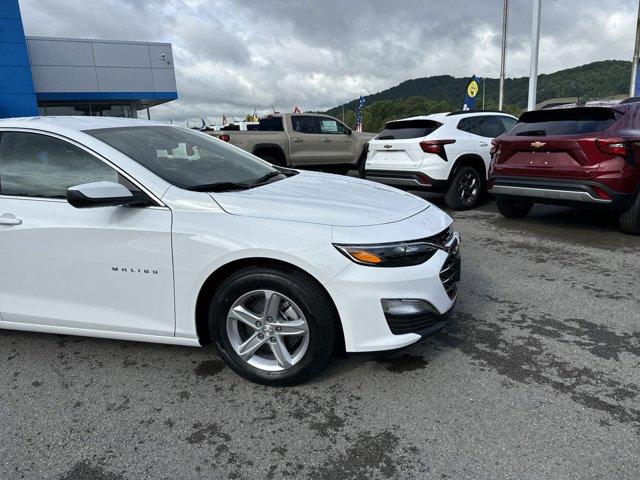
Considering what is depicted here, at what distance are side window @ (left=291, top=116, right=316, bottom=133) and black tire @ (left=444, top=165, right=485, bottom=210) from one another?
16.7 feet

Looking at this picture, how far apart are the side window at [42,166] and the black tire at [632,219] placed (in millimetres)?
5833

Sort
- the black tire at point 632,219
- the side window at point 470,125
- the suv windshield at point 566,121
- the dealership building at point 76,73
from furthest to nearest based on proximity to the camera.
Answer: the dealership building at point 76,73, the side window at point 470,125, the black tire at point 632,219, the suv windshield at point 566,121

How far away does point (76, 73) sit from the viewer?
933 inches

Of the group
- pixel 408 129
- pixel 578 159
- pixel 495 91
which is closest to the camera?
pixel 578 159

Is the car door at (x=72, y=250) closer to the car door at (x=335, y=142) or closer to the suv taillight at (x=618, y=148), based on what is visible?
the suv taillight at (x=618, y=148)

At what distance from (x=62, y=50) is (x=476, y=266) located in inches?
977

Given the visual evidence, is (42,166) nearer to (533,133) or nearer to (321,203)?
(321,203)

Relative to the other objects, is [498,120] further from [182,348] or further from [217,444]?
[217,444]

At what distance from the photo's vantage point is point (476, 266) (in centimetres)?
499

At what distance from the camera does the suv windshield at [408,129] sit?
308 inches

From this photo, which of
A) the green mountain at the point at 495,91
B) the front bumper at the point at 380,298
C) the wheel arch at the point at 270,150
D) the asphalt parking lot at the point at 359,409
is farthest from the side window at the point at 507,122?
the green mountain at the point at 495,91

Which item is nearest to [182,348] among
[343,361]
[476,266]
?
[343,361]

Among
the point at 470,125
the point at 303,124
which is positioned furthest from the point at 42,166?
the point at 303,124

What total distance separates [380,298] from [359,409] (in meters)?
0.62
